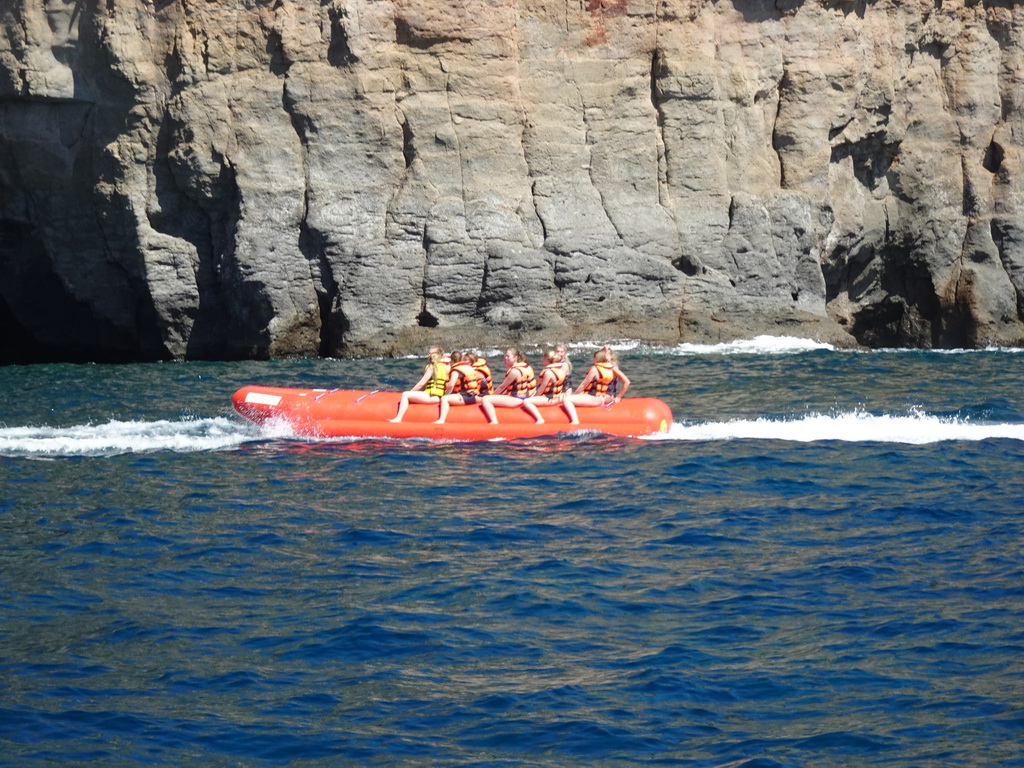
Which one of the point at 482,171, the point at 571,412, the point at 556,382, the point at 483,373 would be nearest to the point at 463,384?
the point at 483,373

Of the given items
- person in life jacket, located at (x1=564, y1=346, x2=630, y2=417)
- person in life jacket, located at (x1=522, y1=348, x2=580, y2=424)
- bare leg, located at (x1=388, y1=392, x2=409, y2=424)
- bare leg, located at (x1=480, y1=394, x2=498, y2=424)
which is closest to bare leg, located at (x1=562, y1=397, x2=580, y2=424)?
person in life jacket, located at (x1=522, y1=348, x2=580, y2=424)

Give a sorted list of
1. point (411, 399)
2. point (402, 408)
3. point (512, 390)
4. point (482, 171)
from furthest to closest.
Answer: point (482, 171) < point (512, 390) < point (411, 399) < point (402, 408)

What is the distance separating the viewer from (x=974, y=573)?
Result: 8.94 m

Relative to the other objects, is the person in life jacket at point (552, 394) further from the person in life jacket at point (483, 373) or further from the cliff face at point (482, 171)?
the cliff face at point (482, 171)

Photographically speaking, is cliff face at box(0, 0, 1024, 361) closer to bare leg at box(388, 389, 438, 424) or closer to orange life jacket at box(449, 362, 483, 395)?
orange life jacket at box(449, 362, 483, 395)

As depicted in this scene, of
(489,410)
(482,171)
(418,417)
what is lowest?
(418,417)

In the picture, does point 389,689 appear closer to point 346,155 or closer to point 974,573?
point 974,573

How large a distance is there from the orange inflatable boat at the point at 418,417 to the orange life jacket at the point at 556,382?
27 centimetres

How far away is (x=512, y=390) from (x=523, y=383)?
0.53ft

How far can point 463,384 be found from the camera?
48.6 ft

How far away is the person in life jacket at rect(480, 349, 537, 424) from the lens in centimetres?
1441

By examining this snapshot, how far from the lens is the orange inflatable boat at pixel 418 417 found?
46.8 feet

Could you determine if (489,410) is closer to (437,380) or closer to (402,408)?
(437,380)

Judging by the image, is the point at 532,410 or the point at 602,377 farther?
the point at 602,377
